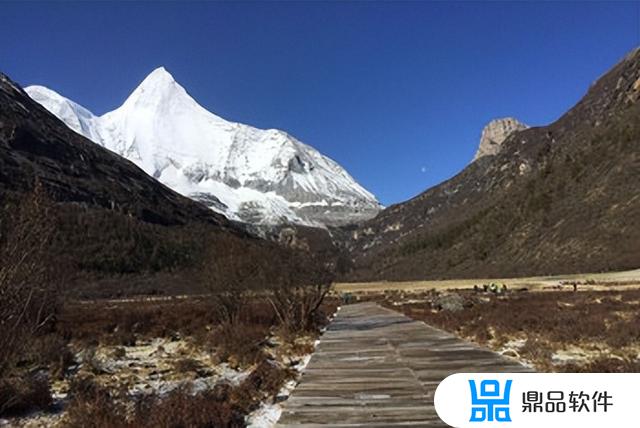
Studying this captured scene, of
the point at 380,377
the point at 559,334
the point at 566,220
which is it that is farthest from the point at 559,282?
the point at 380,377

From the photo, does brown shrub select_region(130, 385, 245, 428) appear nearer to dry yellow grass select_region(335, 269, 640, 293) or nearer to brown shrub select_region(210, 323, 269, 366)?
brown shrub select_region(210, 323, 269, 366)

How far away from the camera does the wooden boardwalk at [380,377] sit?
6.96 m

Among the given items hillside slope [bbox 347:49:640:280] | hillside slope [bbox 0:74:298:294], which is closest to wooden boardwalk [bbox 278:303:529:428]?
hillside slope [bbox 0:74:298:294]

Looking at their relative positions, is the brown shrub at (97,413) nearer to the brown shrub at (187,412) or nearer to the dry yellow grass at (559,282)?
the brown shrub at (187,412)

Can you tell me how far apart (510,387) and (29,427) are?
274 inches

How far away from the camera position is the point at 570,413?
457 centimetres

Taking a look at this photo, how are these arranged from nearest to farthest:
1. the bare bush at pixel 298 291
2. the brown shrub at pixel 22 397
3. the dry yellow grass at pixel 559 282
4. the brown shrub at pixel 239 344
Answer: the brown shrub at pixel 22 397, the brown shrub at pixel 239 344, the bare bush at pixel 298 291, the dry yellow grass at pixel 559 282

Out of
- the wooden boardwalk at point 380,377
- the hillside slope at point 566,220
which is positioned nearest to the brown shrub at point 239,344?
the wooden boardwalk at point 380,377

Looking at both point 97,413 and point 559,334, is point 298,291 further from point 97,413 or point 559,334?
point 97,413

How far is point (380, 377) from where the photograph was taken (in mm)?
9438

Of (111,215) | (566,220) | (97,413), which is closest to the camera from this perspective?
(97,413)

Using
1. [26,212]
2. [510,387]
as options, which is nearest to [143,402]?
[26,212]

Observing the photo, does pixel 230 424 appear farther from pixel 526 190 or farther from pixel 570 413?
pixel 526 190

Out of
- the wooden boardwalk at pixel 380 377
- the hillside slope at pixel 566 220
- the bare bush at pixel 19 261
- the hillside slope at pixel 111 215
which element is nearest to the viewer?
the wooden boardwalk at pixel 380 377
